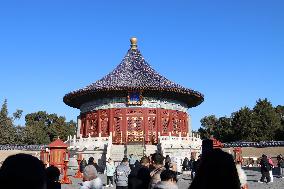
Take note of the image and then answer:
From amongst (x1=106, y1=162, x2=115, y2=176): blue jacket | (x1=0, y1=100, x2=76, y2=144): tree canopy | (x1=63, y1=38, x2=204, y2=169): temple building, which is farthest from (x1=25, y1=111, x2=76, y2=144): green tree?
(x1=106, y1=162, x2=115, y2=176): blue jacket

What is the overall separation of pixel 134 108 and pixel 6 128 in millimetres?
21193

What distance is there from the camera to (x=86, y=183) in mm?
6703

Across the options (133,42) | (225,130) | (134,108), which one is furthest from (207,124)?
(134,108)

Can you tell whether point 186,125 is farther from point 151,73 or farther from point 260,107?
point 260,107

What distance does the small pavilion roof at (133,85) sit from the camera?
37.2m

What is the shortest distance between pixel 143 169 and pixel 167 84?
102 ft

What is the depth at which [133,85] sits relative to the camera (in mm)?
37312

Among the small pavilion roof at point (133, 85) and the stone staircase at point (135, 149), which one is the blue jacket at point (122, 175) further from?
the small pavilion roof at point (133, 85)

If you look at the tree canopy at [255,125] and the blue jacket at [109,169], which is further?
the tree canopy at [255,125]

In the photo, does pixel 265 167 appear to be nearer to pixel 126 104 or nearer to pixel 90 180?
pixel 90 180

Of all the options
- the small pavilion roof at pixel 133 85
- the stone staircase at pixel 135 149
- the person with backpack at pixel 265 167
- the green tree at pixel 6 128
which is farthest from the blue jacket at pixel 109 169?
the green tree at pixel 6 128

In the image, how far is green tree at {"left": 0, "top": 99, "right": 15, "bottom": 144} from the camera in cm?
5053

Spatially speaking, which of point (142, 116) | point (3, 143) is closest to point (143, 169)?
point (142, 116)

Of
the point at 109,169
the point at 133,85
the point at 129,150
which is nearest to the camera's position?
the point at 109,169
